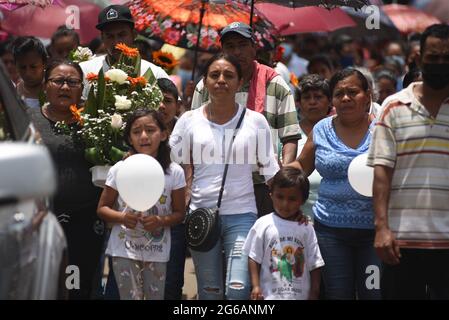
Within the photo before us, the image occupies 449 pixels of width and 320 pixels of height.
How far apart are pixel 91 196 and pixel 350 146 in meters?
1.76

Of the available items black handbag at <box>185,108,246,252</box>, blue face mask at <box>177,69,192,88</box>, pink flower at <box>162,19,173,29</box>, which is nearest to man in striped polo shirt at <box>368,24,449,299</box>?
black handbag at <box>185,108,246,252</box>

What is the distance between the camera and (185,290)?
9812 mm

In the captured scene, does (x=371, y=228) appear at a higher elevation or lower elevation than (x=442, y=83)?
lower

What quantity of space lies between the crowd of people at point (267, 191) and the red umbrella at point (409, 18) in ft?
34.4

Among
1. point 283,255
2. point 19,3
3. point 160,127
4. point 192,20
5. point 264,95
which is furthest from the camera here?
point 192,20

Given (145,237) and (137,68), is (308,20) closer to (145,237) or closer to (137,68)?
(137,68)

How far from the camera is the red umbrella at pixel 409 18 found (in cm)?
1831

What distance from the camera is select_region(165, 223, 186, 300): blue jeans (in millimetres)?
7840

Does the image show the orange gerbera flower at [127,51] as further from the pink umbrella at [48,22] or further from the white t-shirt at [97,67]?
the pink umbrella at [48,22]

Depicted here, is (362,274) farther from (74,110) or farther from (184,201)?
(74,110)

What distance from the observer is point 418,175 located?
253 inches

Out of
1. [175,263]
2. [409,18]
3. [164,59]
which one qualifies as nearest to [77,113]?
[175,263]

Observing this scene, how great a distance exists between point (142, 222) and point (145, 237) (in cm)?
13
